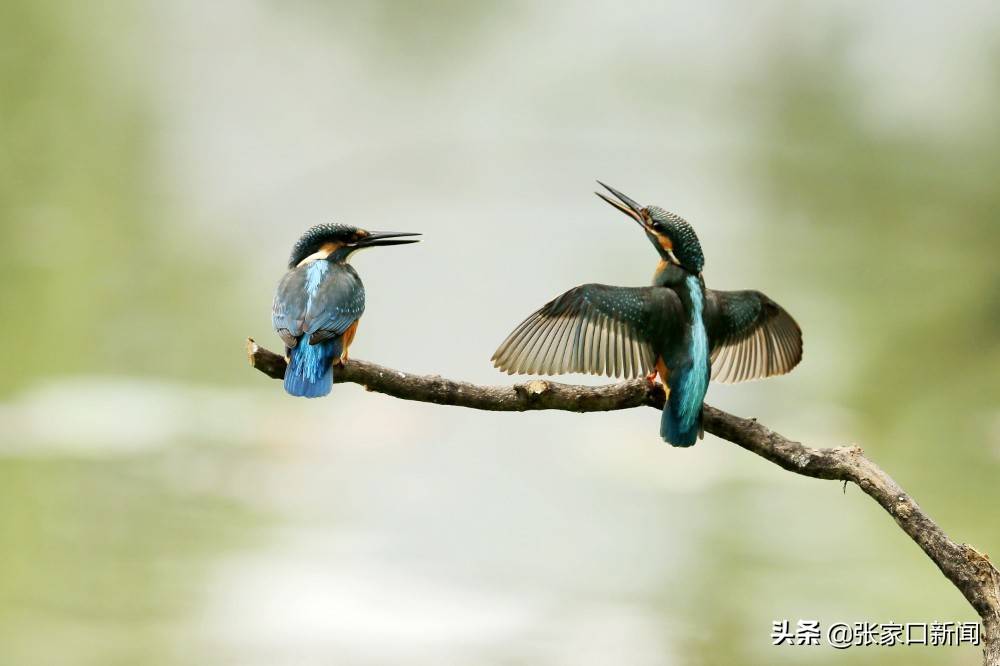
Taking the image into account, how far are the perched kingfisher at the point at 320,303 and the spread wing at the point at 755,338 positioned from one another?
0.64 m

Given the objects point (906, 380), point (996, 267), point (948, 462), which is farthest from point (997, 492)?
point (996, 267)

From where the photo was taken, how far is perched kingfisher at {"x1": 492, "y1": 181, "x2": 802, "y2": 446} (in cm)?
189

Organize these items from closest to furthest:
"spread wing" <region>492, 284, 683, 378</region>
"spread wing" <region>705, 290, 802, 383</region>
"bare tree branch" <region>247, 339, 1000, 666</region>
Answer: "bare tree branch" <region>247, 339, 1000, 666</region> → "spread wing" <region>492, 284, 683, 378</region> → "spread wing" <region>705, 290, 802, 383</region>

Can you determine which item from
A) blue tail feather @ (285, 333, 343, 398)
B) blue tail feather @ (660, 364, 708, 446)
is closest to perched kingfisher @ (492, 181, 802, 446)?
blue tail feather @ (660, 364, 708, 446)

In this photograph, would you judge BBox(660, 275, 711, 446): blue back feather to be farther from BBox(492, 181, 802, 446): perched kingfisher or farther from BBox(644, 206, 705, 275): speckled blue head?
BBox(644, 206, 705, 275): speckled blue head

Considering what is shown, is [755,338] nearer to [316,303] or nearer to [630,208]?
[630,208]

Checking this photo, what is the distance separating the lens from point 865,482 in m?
1.90

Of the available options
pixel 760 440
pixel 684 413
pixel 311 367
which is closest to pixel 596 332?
pixel 684 413

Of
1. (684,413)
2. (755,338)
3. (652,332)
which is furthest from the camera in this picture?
(755,338)

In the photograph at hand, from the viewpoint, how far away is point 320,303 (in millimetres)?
2025

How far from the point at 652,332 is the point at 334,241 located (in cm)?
73

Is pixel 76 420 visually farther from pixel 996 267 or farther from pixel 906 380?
pixel 996 267

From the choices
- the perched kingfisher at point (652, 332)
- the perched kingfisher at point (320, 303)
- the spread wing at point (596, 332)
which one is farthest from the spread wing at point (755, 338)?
the perched kingfisher at point (320, 303)

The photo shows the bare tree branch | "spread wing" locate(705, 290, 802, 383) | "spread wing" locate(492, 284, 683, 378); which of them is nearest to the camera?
the bare tree branch
